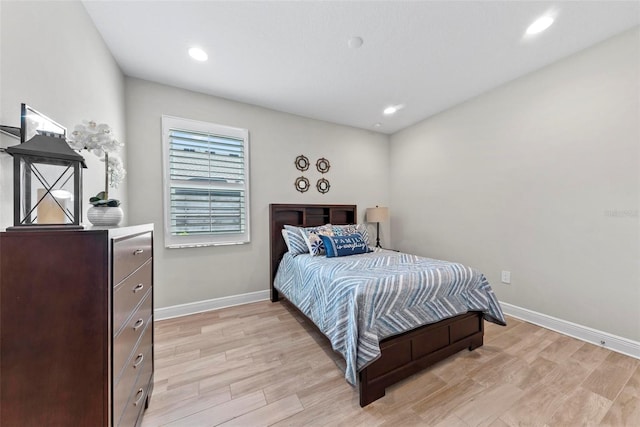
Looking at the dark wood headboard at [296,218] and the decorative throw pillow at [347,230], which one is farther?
the dark wood headboard at [296,218]

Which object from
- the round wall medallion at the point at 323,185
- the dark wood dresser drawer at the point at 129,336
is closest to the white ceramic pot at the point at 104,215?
the dark wood dresser drawer at the point at 129,336

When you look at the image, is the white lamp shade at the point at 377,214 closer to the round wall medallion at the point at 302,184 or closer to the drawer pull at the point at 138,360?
the round wall medallion at the point at 302,184

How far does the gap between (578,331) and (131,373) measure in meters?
3.43

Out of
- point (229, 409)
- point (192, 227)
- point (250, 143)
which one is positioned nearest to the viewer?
point (229, 409)

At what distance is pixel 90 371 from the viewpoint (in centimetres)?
77

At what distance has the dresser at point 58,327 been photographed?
2.32 ft

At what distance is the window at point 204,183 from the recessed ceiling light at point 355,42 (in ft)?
5.40

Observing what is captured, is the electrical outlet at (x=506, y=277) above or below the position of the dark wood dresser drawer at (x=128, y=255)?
below

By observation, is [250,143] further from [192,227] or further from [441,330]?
[441,330]

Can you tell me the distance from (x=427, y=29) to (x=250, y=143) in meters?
2.21

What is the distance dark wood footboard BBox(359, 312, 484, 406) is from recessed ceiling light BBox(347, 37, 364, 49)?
2.35m

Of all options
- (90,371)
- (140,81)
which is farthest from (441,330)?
(140,81)

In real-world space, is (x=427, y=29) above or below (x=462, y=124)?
above

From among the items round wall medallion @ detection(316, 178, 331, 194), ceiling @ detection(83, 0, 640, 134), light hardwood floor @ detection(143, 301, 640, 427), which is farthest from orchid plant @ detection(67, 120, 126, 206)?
round wall medallion @ detection(316, 178, 331, 194)
